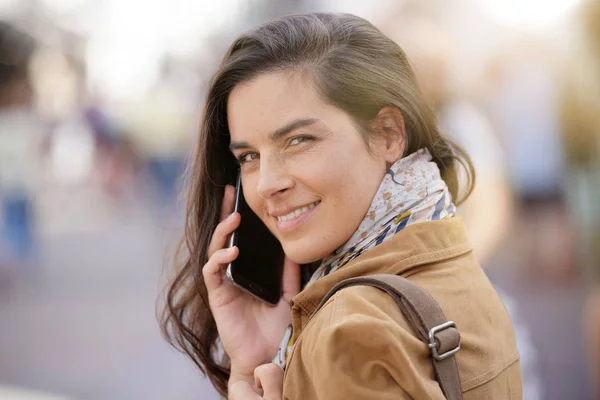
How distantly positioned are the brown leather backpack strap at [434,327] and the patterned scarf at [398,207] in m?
0.26

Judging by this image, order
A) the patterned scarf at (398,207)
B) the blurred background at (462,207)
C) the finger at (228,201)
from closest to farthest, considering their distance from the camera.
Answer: the patterned scarf at (398,207)
the finger at (228,201)
the blurred background at (462,207)

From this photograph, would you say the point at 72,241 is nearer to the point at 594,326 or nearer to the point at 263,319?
the point at 594,326

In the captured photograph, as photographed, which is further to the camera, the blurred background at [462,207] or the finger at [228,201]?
the blurred background at [462,207]

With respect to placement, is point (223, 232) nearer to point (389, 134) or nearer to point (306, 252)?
point (306, 252)

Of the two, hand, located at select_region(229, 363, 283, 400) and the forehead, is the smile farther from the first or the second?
hand, located at select_region(229, 363, 283, 400)

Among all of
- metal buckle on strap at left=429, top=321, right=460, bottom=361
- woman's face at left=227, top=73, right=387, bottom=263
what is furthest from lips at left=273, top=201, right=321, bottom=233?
metal buckle on strap at left=429, top=321, right=460, bottom=361

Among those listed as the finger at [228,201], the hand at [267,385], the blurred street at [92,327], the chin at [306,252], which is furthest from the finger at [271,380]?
the blurred street at [92,327]

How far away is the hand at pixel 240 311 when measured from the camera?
2.06m

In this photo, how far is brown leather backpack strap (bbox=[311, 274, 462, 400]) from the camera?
139 cm

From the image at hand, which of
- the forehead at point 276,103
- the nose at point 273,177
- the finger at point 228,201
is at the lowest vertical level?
the finger at point 228,201

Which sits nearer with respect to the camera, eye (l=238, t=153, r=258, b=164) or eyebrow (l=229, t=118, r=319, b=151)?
eyebrow (l=229, t=118, r=319, b=151)

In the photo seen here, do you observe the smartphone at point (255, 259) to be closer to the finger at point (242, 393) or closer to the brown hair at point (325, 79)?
the brown hair at point (325, 79)

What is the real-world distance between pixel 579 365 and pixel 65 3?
12.7m

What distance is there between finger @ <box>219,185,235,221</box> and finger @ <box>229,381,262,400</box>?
547 mm
